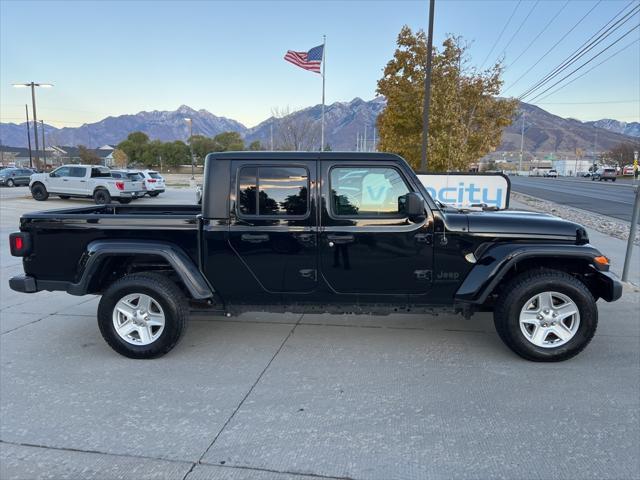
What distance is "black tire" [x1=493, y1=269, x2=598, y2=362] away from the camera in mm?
3906

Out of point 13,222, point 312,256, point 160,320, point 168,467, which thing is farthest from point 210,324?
point 13,222

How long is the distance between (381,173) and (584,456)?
8.37ft

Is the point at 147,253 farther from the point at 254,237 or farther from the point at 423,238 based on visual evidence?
the point at 423,238

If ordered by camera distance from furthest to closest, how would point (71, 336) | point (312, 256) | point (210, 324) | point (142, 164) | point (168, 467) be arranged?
point (142, 164) → point (210, 324) → point (71, 336) → point (312, 256) → point (168, 467)

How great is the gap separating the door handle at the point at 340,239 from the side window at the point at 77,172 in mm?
19792

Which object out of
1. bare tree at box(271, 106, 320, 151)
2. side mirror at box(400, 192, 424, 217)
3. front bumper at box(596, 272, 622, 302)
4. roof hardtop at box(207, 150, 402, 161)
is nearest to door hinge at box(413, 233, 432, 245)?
side mirror at box(400, 192, 424, 217)

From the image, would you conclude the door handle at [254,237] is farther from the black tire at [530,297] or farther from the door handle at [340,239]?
the black tire at [530,297]

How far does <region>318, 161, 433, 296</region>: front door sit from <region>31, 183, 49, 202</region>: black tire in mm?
21597

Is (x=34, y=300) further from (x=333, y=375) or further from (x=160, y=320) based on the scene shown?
(x=333, y=375)

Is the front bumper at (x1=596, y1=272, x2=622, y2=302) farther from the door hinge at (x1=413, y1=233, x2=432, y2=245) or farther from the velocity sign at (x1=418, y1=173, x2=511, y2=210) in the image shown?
the velocity sign at (x1=418, y1=173, x2=511, y2=210)

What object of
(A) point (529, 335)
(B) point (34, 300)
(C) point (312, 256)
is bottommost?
(B) point (34, 300)

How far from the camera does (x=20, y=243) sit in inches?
163

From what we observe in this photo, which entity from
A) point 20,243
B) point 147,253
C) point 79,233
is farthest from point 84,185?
point 147,253

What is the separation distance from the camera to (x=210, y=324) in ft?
17.0
